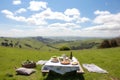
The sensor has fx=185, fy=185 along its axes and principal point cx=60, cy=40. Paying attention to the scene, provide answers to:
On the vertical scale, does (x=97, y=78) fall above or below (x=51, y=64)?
below

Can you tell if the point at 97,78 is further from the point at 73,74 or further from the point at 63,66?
the point at 63,66

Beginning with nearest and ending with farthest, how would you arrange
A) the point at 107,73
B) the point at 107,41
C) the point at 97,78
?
the point at 97,78
the point at 107,73
the point at 107,41

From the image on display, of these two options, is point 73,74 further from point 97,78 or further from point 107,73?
point 107,73

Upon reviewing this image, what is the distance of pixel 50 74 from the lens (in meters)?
17.5

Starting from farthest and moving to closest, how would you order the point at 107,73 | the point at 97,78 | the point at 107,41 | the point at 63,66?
the point at 107,41, the point at 107,73, the point at 97,78, the point at 63,66

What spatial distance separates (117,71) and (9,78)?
11.4m

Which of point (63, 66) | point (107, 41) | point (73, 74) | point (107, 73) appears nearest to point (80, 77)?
point (73, 74)

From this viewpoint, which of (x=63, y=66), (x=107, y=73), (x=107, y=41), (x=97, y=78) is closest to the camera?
(x=63, y=66)

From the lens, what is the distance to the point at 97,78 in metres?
17.2

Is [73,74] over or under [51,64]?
under

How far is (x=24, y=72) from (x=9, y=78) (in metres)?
1.91

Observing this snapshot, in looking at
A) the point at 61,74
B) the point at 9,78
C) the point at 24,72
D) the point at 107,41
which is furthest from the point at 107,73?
the point at 107,41

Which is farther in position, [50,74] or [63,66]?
[50,74]

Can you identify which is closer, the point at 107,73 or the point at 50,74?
the point at 50,74
